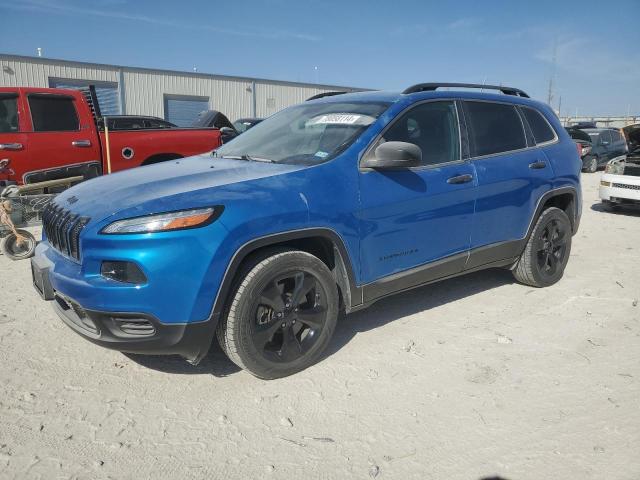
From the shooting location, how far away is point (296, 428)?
101 inches

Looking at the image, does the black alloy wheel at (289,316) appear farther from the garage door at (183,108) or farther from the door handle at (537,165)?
the garage door at (183,108)

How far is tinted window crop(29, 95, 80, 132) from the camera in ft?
23.7

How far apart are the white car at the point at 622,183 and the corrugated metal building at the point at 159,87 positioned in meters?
20.9

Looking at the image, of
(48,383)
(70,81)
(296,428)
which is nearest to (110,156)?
(48,383)

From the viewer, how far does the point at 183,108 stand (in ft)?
87.1

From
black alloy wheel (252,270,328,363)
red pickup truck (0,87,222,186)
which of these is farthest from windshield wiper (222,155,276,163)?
red pickup truck (0,87,222,186)

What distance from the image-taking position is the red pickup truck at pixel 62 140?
22.9ft

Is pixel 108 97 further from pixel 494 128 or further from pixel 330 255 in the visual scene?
pixel 330 255

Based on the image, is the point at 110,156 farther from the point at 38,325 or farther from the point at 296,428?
the point at 296,428

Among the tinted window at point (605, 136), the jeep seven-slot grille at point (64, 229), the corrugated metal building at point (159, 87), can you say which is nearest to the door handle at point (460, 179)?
the jeep seven-slot grille at point (64, 229)

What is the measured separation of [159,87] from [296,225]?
2485cm

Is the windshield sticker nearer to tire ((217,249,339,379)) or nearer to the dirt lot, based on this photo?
tire ((217,249,339,379))

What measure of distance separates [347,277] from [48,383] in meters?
1.91

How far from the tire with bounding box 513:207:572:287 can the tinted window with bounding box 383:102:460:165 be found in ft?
4.37
